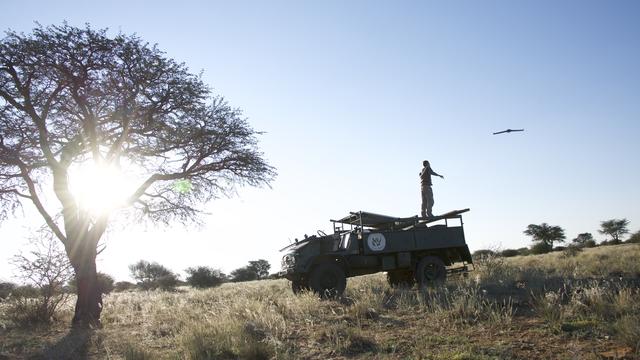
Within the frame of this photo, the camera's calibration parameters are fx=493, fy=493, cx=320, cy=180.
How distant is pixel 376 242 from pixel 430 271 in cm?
207

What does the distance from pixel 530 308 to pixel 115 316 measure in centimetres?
1206

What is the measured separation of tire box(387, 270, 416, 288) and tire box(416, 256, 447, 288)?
18.6 inches

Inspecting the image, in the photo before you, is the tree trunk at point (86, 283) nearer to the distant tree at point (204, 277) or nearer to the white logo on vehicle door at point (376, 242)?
the white logo on vehicle door at point (376, 242)

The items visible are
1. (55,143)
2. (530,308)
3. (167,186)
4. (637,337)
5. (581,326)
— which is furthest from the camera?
(167,186)

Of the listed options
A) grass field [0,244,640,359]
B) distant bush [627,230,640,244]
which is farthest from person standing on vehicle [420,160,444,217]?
distant bush [627,230,640,244]

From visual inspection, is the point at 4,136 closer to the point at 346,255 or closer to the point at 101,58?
the point at 101,58

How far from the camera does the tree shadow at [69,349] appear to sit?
9.20 meters

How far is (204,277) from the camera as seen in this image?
41125mm

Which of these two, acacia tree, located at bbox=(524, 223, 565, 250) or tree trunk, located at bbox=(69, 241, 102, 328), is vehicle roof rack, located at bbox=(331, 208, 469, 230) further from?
acacia tree, located at bbox=(524, 223, 565, 250)

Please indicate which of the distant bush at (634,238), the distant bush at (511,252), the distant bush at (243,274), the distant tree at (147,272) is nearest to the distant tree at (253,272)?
the distant bush at (243,274)

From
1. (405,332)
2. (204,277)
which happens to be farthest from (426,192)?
(204,277)

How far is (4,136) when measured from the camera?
14.1 m

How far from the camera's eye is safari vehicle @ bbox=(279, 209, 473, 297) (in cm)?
1342

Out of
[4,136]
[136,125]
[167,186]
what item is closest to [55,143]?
[4,136]
